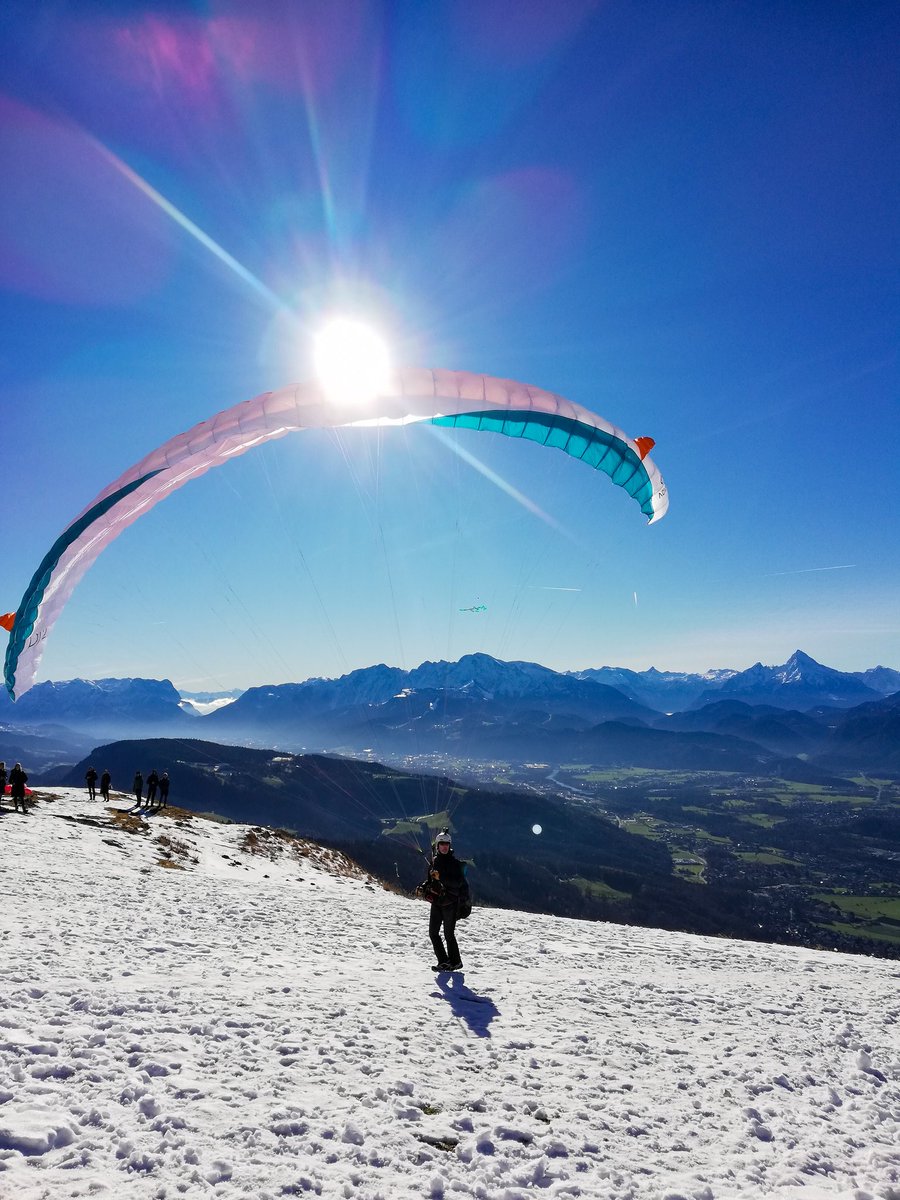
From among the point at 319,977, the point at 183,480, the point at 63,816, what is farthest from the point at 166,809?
the point at 319,977

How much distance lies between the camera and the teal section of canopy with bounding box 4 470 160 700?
14.8 meters

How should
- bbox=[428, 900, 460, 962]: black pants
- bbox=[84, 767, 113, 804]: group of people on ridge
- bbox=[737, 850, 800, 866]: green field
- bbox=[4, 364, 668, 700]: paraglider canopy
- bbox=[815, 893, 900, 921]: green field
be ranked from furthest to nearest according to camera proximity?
bbox=[737, 850, 800, 866]: green field
bbox=[815, 893, 900, 921]: green field
bbox=[84, 767, 113, 804]: group of people on ridge
bbox=[4, 364, 668, 700]: paraglider canopy
bbox=[428, 900, 460, 962]: black pants

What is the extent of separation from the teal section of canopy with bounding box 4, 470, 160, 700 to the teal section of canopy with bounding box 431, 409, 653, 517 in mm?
8739

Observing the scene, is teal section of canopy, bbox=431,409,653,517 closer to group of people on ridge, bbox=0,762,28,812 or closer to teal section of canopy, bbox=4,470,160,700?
teal section of canopy, bbox=4,470,160,700

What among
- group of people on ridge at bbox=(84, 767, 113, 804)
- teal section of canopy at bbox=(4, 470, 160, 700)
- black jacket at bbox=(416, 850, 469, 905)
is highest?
teal section of canopy at bbox=(4, 470, 160, 700)

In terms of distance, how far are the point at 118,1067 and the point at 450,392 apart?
1367 centimetres

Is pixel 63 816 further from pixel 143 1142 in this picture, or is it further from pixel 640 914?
pixel 640 914

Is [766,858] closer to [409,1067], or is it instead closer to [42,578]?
[409,1067]

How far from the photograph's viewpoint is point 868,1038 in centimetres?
905

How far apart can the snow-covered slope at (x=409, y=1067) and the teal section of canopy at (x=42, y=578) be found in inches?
252

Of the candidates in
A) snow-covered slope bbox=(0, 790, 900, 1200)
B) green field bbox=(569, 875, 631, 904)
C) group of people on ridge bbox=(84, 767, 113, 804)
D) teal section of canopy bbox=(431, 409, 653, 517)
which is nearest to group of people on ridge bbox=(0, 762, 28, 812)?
group of people on ridge bbox=(84, 767, 113, 804)

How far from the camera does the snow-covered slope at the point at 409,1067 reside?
469cm

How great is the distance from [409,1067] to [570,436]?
1509 centimetres

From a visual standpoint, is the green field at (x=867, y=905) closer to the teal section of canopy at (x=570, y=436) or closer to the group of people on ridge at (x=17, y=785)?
the teal section of canopy at (x=570, y=436)
